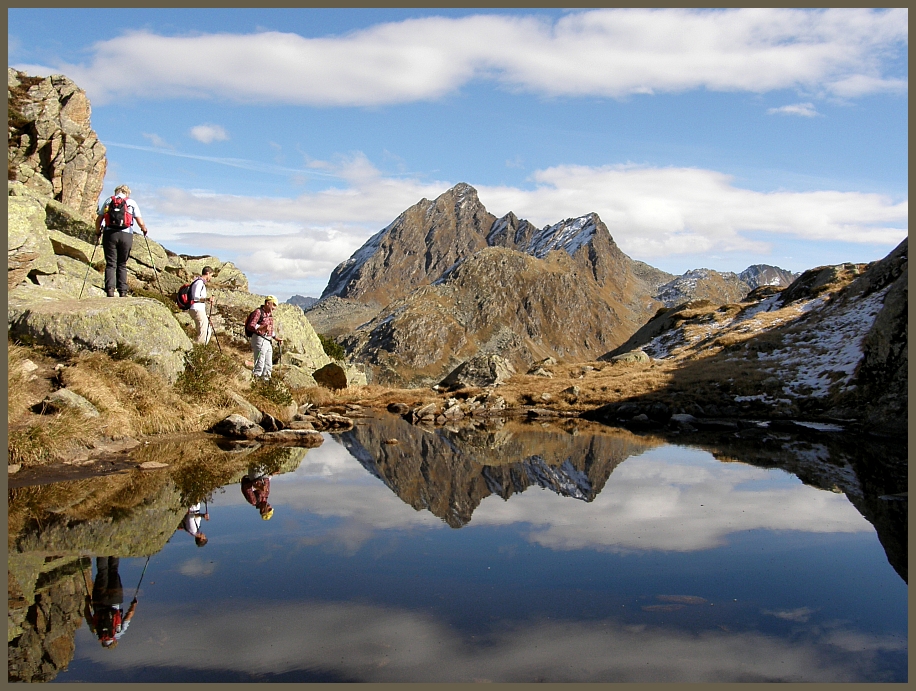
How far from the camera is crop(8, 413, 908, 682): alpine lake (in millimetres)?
6504

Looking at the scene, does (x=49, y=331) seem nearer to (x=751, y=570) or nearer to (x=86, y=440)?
(x=86, y=440)

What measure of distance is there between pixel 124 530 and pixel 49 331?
9540 mm

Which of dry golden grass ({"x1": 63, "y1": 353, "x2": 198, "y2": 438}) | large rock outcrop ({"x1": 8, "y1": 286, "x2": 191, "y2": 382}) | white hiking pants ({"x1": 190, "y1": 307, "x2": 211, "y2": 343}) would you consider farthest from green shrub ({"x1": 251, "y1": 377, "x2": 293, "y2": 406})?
dry golden grass ({"x1": 63, "y1": 353, "x2": 198, "y2": 438})

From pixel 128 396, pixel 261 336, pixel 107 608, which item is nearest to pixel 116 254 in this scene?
pixel 128 396

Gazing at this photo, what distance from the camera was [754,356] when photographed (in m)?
35.9

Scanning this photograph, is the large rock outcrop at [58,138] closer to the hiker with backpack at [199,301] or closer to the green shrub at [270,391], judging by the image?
the hiker with backpack at [199,301]

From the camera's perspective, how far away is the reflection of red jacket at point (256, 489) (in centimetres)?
1246

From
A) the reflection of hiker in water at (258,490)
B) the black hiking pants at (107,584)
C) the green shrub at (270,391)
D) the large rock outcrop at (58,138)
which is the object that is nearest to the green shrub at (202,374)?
the green shrub at (270,391)

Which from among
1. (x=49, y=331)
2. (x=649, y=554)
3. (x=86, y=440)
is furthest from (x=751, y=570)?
(x=49, y=331)

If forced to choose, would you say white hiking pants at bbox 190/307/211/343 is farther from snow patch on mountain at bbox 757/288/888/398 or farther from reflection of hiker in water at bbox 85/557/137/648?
snow patch on mountain at bbox 757/288/888/398

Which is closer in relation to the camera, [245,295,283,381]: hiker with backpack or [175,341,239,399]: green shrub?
[175,341,239,399]: green shrub

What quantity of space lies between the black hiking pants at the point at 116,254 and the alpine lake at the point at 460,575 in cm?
665

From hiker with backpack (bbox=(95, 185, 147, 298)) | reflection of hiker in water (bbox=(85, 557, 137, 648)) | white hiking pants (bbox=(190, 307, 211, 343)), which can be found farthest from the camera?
white hiking pants (bbox=(190, 307, 211, 343))

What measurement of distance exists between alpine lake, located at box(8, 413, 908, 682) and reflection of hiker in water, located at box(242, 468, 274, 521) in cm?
17
